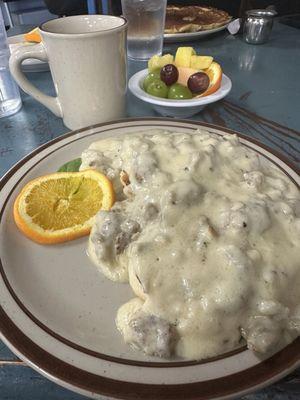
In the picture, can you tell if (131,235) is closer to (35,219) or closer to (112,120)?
(35,219)

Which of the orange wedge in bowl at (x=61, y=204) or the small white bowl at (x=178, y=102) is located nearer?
the orange wedge in bowl at (x=61, y=204)

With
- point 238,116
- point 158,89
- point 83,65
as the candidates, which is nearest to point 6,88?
point 83,65

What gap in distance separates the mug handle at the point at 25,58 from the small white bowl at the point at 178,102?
27 centimetres

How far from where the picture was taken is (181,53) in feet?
4.29

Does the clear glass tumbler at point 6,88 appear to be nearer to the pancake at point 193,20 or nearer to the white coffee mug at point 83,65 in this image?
the white coffee mug at point 83,65

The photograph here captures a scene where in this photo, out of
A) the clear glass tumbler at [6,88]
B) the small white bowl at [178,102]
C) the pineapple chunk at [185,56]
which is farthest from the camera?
the pineapple chunk at [185,56]

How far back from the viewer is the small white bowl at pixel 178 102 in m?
1.09

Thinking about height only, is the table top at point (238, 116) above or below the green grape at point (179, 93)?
below

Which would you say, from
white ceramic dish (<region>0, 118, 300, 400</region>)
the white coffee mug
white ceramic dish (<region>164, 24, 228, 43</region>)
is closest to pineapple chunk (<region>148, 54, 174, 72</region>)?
the white coffee mug

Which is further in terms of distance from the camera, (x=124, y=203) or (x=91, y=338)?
(x=124, y=203)

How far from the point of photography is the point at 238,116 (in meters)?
1.21

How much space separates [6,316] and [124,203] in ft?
1.01

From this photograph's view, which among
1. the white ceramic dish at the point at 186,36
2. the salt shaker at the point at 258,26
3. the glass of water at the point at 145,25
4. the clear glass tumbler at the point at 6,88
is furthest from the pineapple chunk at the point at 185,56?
the salt shaker at the point at 258,26

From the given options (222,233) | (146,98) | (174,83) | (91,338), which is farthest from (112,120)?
(91,338)
